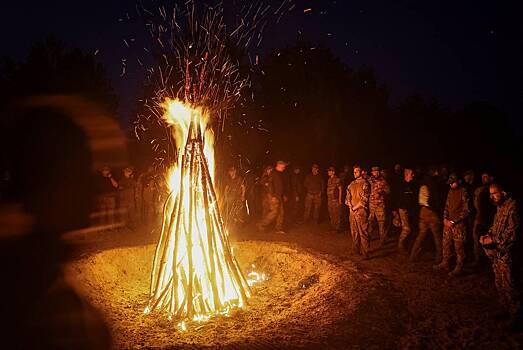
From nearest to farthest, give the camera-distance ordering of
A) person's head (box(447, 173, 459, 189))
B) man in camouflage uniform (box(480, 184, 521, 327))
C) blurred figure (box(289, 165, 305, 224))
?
man in camouflage uniform (box(480, 184, 521, 327)) < person's head (box(447, 173, 459, 189)) < blurred figure (box(289, 165, 305, 224))

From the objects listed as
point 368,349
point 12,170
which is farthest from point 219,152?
point 368,349

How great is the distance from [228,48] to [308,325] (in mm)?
17630

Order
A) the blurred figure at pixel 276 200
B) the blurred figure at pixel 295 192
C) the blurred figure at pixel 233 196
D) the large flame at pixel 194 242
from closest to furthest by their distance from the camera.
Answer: the large flame at pixel 194 242
the blurred figure at pixel 276 200
the blurred figure at pixel 233 196
the blurred figure at pixel 295 192

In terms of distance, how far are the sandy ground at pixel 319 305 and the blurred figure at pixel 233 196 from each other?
427 cm

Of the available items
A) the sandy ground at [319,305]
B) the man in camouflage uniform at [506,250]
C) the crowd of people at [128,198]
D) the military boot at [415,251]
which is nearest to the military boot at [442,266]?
the sandy ground at [319,305]

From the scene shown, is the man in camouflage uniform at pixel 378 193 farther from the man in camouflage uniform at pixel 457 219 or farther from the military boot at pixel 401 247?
the man in camouflage uniform at pixel 457 219

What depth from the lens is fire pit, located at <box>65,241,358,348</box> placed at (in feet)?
19.6

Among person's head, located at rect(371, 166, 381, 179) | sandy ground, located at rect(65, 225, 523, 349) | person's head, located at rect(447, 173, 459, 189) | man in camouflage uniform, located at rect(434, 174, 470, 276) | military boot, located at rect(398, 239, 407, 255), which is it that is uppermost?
person's head, located at rect(371, 166, 381, 179)

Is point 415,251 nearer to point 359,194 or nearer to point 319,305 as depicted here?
point 359,194

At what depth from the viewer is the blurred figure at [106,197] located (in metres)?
13.5

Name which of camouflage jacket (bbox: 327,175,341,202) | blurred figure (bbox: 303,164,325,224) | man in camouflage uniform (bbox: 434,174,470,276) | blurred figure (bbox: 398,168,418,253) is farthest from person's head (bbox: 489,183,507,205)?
blurred figure (bbox: 303,164,325,224)

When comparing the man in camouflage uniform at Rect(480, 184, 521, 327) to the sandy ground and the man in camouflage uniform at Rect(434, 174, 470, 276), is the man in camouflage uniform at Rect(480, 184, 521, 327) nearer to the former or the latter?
the sandy ground

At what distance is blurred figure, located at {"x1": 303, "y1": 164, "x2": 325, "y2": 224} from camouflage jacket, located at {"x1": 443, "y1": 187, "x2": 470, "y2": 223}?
6.46 meters

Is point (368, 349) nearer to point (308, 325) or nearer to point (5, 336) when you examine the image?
point (308, 325)
